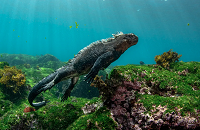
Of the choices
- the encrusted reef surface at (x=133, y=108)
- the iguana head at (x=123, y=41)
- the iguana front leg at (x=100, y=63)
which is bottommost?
the encrusted reef surface at (x=133, y=108)

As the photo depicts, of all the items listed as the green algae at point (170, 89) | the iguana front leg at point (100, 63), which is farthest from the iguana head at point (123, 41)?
the green algae at point (170, 89)

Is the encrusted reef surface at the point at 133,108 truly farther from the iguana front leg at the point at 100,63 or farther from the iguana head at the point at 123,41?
the iguana head at the point at 123,41

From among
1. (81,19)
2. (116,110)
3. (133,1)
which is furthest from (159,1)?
(81,19)

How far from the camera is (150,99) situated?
298cm

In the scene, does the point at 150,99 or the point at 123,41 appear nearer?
the point at 150,99

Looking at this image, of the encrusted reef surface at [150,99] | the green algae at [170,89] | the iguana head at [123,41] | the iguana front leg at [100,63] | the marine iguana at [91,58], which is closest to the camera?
the encrusted reef surface at [150,99]

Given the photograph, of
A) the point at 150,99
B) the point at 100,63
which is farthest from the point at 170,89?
the point at 100,63

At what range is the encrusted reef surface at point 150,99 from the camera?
2.43 meters

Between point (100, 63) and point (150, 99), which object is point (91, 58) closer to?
point (100, 63)

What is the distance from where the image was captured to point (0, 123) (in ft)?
12.3

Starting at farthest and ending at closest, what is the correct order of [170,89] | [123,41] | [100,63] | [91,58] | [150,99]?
[123,41]
[91,58]
[100,63]
[170,89]
[150,99]

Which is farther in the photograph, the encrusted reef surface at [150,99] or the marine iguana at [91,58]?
the marine iguana at [91,58]

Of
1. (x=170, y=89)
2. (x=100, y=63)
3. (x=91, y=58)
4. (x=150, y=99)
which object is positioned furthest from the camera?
(x=91, y=58)

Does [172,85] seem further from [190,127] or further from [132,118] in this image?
[132,118]
